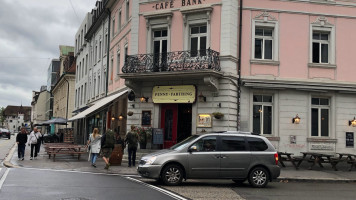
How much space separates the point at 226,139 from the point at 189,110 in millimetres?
6795

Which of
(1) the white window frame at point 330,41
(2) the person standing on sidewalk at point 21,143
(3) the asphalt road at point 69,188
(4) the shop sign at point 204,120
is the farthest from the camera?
(2) the person standing on sidewalk at point 21,143

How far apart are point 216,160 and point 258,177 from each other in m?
1.53

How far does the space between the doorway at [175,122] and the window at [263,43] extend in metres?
4.46

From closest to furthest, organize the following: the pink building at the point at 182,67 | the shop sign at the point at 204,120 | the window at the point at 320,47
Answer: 1. the pink building at the point at 182,67
2. the shop sign at the point at 204,120
3. the window at the point at 320,47

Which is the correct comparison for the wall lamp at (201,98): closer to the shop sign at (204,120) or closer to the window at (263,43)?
the shop sign at (204,120)

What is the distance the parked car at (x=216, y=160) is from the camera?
12.1 metres

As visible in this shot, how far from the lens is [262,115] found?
19.4 metres

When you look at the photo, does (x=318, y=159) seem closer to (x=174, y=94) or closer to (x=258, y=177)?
(x=258, y=177)

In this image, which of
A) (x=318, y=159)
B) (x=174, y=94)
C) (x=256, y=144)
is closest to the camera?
(x=256, y=144)

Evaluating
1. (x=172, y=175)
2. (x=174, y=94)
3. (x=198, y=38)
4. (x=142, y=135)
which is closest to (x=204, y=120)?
(x=174, y=94)

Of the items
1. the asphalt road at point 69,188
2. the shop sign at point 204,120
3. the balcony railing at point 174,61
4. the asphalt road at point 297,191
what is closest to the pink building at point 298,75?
the shop sign at point 204,120

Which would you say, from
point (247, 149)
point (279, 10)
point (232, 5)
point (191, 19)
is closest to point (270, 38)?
point (279, 10)

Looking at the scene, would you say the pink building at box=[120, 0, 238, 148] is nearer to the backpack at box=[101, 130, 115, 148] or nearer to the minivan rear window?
the backpack at box=[101, 130, 115, 148]

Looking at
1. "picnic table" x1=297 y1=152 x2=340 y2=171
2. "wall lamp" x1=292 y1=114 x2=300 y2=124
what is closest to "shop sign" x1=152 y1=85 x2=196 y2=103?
"wall lamp" x1=292 y1=114 x2=300 y2=124
